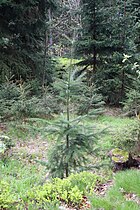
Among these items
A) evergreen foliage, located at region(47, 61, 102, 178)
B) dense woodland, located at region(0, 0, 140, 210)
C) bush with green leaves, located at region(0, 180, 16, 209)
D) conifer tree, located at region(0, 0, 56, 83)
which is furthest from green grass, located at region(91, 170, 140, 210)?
conifer tree, located at region(0, 0, 56, 83)

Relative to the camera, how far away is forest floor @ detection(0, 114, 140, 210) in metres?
5.06

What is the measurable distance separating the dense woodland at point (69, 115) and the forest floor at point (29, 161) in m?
0.02

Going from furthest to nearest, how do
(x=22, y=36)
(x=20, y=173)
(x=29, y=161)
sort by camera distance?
(x=22, y=36), (x=29, y=161), (x=20, y=173)

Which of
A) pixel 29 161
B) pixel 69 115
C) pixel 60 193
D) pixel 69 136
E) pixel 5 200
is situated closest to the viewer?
pixel 5 200

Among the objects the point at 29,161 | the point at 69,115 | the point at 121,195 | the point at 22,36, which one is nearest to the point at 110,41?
the point at 22,36

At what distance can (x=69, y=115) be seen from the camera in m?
5.43

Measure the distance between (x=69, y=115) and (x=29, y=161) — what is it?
96.6 inches

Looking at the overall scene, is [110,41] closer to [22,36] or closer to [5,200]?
[22,36]

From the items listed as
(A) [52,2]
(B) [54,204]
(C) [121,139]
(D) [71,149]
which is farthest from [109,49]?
(B) [54,204]

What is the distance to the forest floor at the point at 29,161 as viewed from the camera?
506 centimetres

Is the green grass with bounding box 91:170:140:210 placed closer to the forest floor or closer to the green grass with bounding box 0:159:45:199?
the forest floor

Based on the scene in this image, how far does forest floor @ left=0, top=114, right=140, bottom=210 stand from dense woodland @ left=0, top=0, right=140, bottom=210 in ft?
0.07

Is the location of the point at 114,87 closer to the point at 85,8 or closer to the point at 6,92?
the point at 85,8

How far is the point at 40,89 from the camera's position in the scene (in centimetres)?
1226
